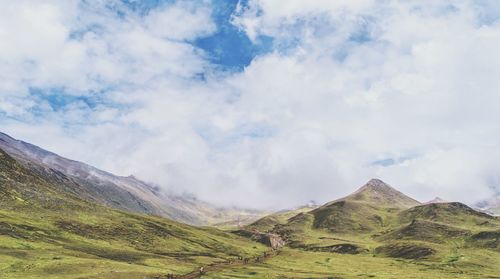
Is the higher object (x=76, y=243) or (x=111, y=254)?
(x=76, y=243)

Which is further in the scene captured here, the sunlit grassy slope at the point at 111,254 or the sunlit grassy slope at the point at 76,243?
the sunlit grassy slope at the point at 111,254

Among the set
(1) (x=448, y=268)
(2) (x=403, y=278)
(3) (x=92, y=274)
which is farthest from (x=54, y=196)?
(1) (x=448, y=268)

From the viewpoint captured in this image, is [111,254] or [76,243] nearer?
[111,254]

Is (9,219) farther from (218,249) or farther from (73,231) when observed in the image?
(218,249)

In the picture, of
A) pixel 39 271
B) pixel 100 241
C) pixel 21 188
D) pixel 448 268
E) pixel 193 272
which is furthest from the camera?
pixel 21 188

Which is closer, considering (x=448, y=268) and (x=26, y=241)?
(x=26, y=241)

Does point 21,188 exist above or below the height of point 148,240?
above

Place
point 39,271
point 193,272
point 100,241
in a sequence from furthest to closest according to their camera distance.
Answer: point 100,241 < point 193,272 < point 39,271

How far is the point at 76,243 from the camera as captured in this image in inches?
5153

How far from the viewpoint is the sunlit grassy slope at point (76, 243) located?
283ft

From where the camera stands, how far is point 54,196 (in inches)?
7840

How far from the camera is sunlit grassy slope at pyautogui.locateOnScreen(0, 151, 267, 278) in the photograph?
86.2m

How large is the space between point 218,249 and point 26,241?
97663mm

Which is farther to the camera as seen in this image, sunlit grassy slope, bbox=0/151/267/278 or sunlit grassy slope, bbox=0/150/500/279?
sunlit grassy slope, bbox=0/150/500/279
